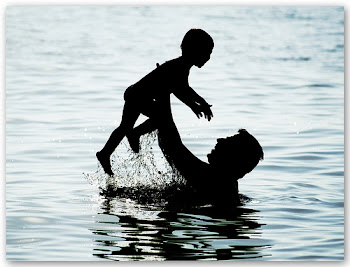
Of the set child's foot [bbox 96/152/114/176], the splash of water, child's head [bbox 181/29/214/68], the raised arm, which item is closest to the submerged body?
the raised arm

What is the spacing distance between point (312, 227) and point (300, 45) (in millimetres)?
8449

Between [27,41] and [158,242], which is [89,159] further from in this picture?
[27,41]

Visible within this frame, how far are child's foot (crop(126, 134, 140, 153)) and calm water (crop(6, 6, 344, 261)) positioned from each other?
0.17 metres

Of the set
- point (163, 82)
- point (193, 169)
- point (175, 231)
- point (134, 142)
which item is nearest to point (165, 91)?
point (163, 82)

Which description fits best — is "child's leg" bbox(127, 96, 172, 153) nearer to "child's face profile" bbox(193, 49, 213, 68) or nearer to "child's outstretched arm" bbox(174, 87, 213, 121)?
"child's outstretched arm" bbox(174, 87, 213, 121)

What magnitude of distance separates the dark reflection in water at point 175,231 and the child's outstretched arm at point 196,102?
802 mm

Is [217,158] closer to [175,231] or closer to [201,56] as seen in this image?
[175,231]

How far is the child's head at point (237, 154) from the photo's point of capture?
6.66 m

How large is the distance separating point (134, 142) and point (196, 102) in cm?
69

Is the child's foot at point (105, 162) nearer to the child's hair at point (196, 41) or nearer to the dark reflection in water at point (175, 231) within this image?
the dark reflection in water at point (175, 231)

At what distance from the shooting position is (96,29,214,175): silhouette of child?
246 inches

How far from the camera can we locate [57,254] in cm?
589

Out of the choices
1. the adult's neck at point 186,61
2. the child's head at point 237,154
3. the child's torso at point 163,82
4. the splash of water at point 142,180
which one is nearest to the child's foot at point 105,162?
the splash of water at point 142,180

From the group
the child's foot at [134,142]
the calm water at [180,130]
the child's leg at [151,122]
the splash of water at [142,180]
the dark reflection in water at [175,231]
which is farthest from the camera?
the splash of water at [142,180]
